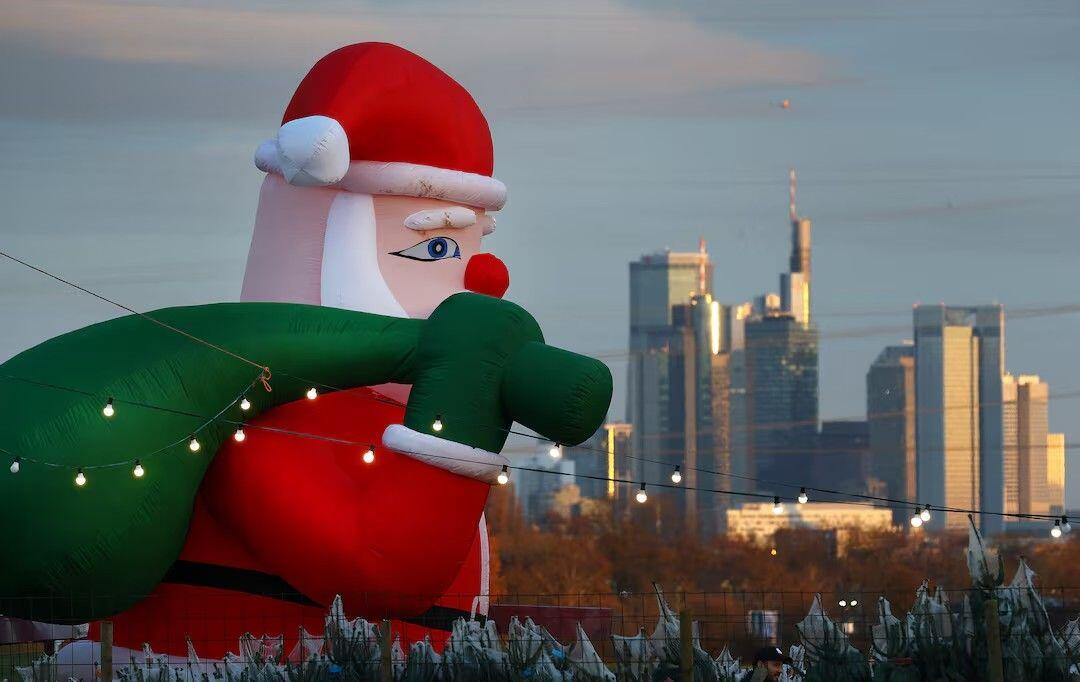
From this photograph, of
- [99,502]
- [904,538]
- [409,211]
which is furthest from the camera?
[904,538]

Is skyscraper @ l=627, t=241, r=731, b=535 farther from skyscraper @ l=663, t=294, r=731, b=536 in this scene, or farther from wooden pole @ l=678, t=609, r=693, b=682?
wooden pole @ l=678, t=609, r=693, b=682

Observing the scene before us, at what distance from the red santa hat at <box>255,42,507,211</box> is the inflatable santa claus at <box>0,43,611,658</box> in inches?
0.8

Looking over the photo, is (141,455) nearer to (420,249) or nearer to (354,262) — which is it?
(354,262)

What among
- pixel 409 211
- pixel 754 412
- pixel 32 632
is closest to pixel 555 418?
pixel 409 211

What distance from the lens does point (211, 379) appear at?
15.3 m

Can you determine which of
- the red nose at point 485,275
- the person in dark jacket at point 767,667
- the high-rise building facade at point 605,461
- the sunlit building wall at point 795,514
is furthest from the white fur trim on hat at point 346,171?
the sunlit building wall at point 795,514

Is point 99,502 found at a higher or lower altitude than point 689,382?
lower

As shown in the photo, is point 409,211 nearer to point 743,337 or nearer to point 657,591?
point 657,591

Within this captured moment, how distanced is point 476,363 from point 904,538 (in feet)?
150

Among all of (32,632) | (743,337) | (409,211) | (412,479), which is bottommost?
(32,632)

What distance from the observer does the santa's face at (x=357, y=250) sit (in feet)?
53.8

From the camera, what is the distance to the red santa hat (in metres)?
15.9

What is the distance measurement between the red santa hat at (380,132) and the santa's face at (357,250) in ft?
0.49

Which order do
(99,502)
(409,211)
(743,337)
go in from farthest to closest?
(743,337) → (409,211) → (99,502)
